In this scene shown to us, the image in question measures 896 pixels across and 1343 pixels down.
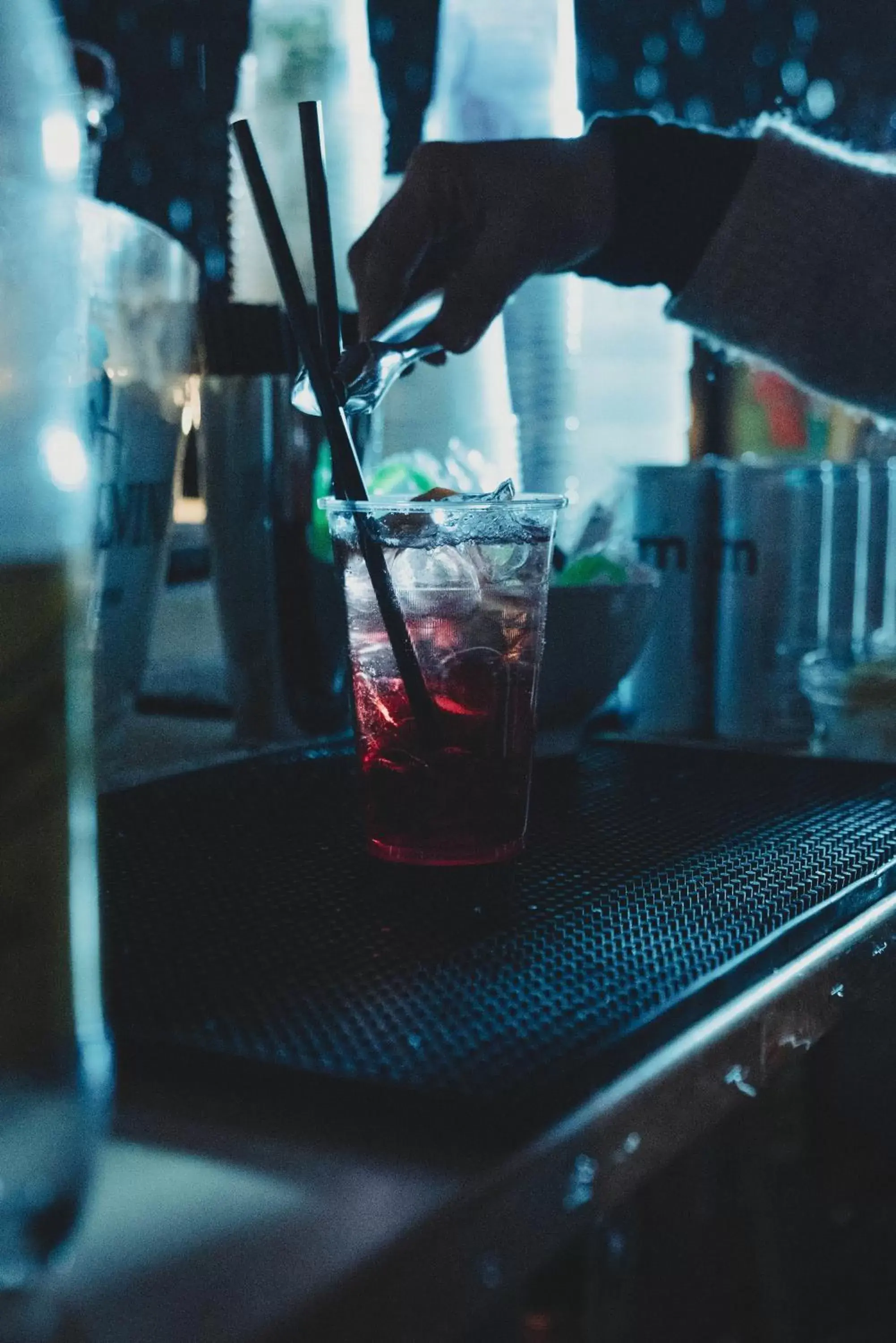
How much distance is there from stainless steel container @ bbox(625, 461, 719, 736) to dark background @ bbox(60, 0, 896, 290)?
70 centimetres

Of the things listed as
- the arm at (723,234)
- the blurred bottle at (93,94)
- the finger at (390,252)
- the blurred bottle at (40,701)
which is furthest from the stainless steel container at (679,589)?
the blurred bottle at (40,701)

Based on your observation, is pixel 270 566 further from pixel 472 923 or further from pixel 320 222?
pixel 472 923

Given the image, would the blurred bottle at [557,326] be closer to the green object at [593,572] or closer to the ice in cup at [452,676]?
the green object at [593,572]

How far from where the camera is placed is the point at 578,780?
1.00 m

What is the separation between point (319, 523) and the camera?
1.23 meters

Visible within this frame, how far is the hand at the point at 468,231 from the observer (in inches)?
42.9

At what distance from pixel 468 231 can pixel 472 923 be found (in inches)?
28.4

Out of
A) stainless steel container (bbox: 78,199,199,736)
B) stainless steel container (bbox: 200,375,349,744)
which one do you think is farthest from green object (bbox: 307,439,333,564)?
stainless steel container (bbox: 78,199,199,736)

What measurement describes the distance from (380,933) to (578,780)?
1.30ft

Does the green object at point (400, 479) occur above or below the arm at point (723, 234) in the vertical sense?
below

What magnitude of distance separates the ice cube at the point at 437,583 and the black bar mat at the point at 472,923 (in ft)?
0.47

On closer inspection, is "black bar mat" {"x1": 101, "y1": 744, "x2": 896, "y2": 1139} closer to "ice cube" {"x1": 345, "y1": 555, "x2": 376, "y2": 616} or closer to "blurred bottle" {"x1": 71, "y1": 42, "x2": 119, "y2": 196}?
"ice cube" {"x1": 345, "y1": 555, "x2": 376, "y2": 616}

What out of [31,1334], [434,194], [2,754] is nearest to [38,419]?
[2,754]

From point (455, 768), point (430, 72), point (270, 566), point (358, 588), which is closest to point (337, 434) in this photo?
point (358, 588)
